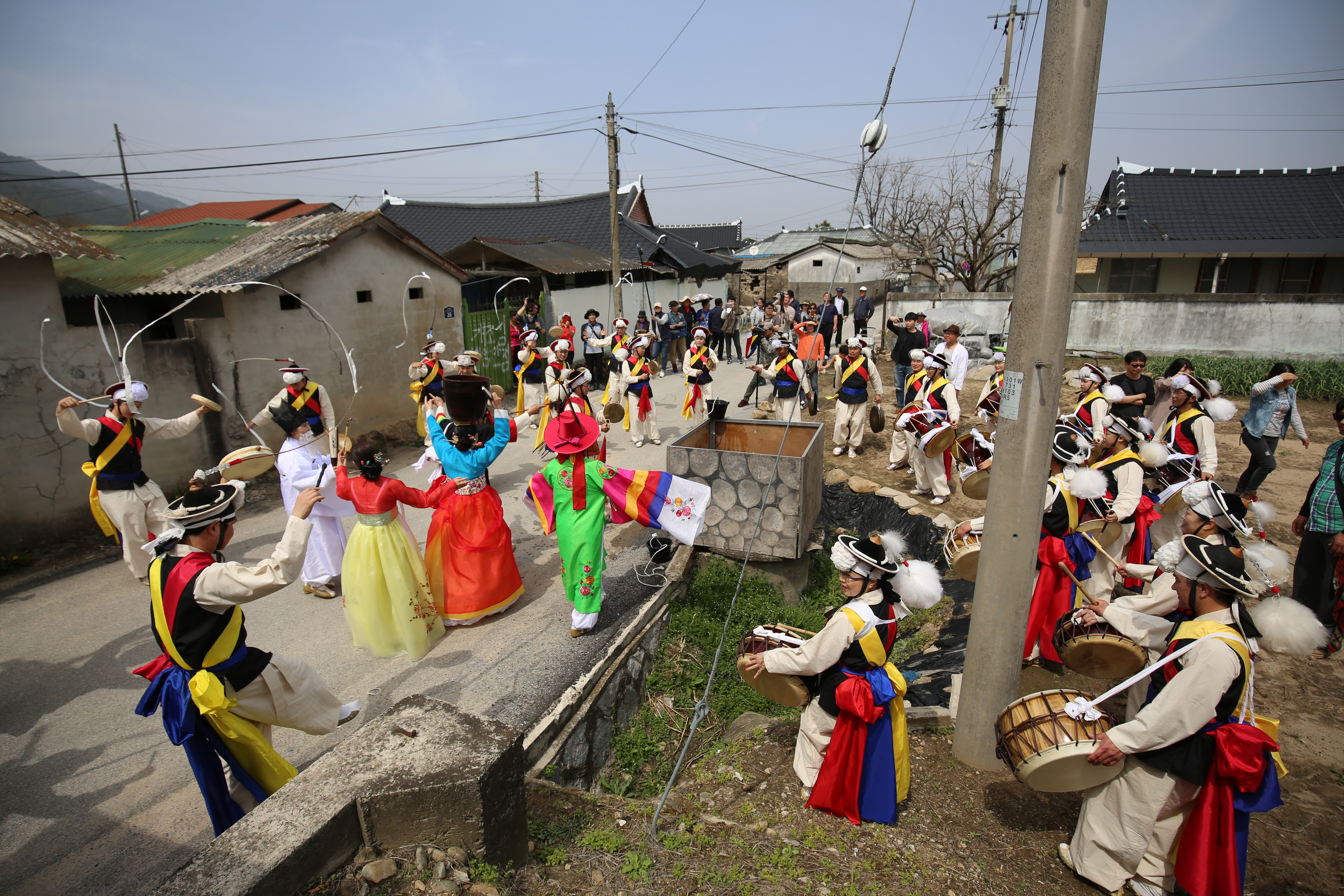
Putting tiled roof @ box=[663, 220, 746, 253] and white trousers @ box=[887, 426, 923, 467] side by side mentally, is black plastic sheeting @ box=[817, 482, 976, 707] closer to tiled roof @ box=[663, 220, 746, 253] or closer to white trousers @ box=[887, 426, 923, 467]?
white trousers @ box=[887, 426, 923, 467]

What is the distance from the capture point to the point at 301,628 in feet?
17.5

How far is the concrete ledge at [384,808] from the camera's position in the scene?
2.06 m

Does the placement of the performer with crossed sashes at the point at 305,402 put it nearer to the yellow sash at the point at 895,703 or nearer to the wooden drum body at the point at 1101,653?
the yellow sash at the point at 895,703

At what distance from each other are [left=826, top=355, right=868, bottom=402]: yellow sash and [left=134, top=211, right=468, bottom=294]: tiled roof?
7.18 meters

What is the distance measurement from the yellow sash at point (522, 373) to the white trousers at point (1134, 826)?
8.09 metres

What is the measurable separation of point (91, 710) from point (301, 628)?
1298mm

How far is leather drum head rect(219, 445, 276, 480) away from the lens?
13.4 ft

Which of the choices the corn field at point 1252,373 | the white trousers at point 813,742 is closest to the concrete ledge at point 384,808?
the white trousers at point 813,742

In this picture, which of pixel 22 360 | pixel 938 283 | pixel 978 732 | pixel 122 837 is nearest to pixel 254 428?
pixel 22 360

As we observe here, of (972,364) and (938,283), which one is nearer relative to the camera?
(972,364)

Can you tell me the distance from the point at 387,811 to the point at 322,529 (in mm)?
3969

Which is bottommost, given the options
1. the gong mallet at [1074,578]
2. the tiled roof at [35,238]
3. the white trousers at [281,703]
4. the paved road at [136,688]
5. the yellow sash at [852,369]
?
the paved road at [136,688]

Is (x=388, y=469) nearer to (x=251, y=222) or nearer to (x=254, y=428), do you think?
(x=254, y=428)

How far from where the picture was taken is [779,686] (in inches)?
130
